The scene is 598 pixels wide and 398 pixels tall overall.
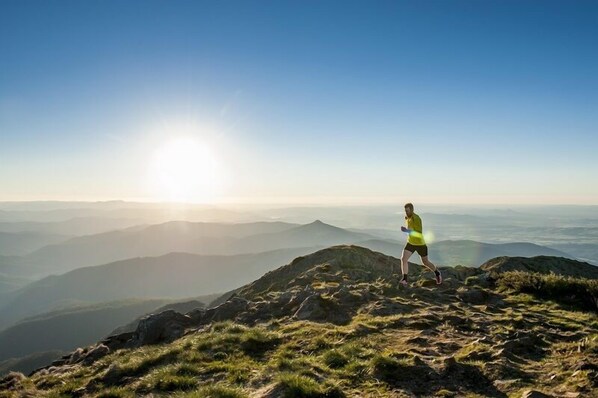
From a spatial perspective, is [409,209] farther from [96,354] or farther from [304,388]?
[96,354]

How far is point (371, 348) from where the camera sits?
1181cm

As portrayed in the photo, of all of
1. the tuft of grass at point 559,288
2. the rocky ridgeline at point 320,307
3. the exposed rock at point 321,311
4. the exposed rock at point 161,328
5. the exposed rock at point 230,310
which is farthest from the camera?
the exposed rock at point 230,310

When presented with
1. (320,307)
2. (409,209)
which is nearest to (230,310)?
(320,307)

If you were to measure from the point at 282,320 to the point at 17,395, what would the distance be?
1015cm

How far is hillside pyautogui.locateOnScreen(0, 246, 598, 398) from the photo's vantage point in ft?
29.3

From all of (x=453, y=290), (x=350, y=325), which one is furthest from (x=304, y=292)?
(x=453, y=290)

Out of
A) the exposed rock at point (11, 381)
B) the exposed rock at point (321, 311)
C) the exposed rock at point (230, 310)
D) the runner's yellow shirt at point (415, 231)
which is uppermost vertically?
the runner's yellow shirt at point (415, 231)

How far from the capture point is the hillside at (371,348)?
8.94 metres

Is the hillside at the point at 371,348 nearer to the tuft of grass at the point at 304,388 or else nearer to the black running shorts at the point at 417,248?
the tuft of grass at the point at 304,388

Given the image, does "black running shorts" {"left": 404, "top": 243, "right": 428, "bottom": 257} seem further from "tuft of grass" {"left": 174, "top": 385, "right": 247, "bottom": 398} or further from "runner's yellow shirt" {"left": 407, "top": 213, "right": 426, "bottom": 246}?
"tuft of grass" {"left": 174, "top": 385, "right": 247, "bottom": 398}

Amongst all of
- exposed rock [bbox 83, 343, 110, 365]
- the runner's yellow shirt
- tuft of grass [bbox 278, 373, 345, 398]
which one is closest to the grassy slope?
tuft of grass [bbox 278, 373, 345, 398]

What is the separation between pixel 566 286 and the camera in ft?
60.7

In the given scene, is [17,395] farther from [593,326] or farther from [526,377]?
[593,326]

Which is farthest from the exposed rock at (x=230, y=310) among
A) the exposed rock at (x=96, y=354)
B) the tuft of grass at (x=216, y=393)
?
the tuft of grass at (x=216, y=393)
